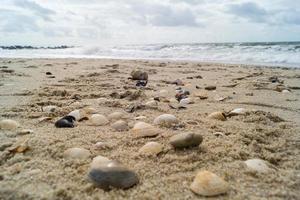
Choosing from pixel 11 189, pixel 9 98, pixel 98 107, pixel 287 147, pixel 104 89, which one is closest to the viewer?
pixel 11 189

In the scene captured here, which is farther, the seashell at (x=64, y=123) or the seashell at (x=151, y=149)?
the seashell at (x=64, y=123)

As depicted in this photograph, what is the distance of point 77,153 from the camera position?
5.93ft

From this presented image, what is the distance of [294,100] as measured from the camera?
376cm

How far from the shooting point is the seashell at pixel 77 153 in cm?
179

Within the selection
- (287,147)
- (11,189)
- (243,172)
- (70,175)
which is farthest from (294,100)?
(11,189)

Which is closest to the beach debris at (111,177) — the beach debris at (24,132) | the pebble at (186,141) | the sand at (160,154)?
the sand at (160,154)

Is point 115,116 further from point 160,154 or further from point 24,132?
point 160,154

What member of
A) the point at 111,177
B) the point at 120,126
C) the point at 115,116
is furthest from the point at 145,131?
the point at 111,177

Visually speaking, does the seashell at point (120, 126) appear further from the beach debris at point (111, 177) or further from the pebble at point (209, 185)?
the pebble at point (209, 185)

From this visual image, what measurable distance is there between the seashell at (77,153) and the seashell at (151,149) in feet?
1.00

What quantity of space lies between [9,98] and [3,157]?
208 cm

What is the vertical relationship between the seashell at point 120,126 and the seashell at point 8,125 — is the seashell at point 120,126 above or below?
below

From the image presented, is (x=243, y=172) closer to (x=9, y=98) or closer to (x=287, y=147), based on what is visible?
(x=287, y=147)

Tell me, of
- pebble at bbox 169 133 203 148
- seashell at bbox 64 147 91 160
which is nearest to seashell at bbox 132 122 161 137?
pebble at bbox 169 133 203 148
